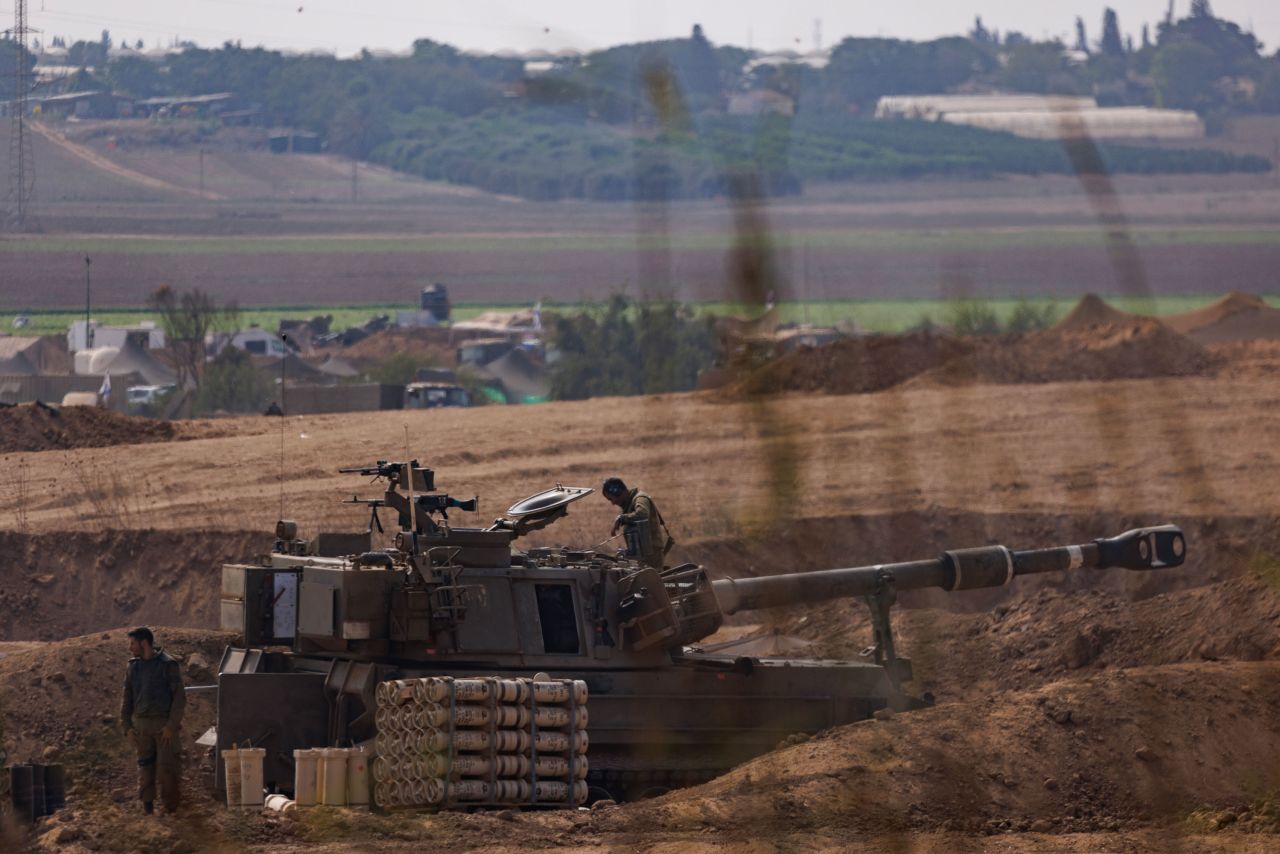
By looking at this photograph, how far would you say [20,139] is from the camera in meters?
39.9

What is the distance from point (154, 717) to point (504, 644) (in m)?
2.53

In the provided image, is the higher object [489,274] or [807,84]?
[807,84]

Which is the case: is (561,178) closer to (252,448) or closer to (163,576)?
(252,448)

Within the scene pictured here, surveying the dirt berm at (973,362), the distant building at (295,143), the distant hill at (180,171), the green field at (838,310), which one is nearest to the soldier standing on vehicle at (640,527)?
the dirt berm at (973,362)

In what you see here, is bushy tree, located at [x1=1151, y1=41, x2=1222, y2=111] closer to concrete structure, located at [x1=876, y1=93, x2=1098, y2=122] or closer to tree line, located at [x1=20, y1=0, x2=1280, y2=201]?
tree line, located at [x1=20, y1=0, x2=1280, y2=201]

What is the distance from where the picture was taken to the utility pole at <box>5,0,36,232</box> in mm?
32750

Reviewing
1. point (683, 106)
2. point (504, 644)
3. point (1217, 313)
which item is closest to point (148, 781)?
point (504, 644)

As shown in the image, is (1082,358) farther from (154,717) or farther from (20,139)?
(154,717)

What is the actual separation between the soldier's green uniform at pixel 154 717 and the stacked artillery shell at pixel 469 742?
1.67 meters

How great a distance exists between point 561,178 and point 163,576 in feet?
192

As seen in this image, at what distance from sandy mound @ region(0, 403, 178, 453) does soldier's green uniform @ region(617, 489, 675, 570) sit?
15.1 m

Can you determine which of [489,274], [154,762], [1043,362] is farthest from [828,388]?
[489,274]

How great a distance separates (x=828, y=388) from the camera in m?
35.5

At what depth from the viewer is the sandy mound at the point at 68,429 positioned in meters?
28.6
